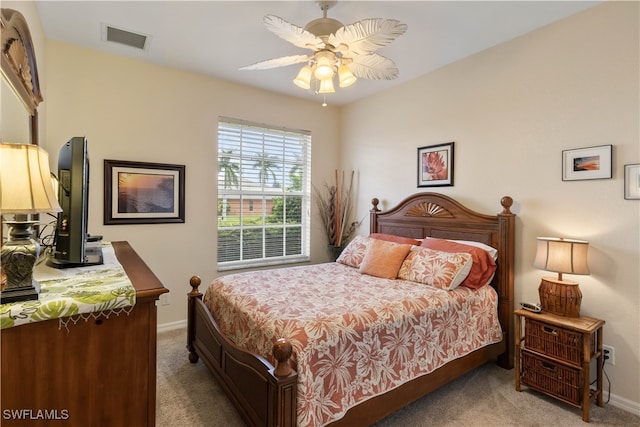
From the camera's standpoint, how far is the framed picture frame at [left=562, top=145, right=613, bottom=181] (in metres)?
2.21

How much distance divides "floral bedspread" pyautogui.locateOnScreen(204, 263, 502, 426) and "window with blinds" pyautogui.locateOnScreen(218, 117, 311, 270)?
125 cm

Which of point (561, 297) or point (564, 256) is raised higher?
point (564, 256)

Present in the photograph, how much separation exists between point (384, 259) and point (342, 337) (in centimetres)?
128

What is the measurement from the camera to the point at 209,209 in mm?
3594

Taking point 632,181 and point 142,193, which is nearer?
point 632,181

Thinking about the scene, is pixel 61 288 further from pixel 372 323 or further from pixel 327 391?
pixel 372 323

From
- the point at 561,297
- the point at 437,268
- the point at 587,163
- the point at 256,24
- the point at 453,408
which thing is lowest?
the point at 453,408

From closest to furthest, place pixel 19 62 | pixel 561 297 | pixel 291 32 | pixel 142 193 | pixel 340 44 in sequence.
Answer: pixel 19 62 < pixel 291 32 < pixel 340 44 < pixel 561 297 < pixel 142 193

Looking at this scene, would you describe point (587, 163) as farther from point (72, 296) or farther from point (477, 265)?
point (72, 296)

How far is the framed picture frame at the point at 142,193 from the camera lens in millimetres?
3047

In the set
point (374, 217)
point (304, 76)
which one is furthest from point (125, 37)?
point (374, 217)

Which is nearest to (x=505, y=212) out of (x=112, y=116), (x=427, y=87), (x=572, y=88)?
(x=572, y=88)

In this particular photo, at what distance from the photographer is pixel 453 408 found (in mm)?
2119

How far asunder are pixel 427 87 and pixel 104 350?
3.52m
